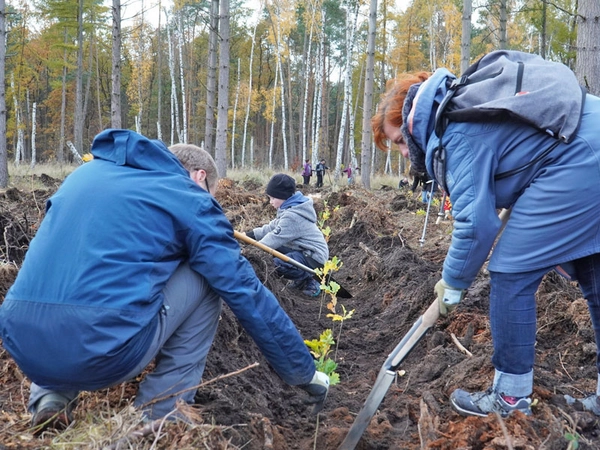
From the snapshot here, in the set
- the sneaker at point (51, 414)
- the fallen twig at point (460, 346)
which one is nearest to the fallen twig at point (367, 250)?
the fallen twig at point (460, 346)

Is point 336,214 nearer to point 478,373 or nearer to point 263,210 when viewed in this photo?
point 263,210

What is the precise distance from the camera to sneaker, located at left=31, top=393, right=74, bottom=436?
194 cm

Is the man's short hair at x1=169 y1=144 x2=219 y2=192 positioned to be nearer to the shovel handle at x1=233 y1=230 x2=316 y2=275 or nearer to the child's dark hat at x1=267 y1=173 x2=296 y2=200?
the shovel handle at x1=233 y1=230 x2=316 y2=275

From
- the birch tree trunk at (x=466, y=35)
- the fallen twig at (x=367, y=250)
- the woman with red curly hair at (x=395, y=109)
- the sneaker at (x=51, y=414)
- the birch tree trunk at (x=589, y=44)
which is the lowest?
the fallen twig at (x=367, y=250)

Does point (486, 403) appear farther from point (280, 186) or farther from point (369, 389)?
point (280, 186)

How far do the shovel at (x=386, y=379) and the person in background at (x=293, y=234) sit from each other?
120 inches

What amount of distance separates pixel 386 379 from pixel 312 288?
3382 millimetres

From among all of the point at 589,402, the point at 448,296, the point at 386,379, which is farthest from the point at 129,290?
the point at 589,402

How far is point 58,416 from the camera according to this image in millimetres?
1979

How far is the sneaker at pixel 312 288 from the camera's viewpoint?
5.64m

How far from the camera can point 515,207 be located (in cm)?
215

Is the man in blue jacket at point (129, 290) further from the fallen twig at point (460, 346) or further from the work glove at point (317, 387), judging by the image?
the fallen twig at point (460, 346)

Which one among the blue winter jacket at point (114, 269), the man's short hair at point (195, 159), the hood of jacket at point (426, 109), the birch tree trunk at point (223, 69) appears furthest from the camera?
the birch tree trunk at point (223, 69)

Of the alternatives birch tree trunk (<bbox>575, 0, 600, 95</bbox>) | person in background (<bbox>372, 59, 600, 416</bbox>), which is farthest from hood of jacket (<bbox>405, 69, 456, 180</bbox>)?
birch tree trunk (<bbox>575, 0, 600, 95</bbox>)
